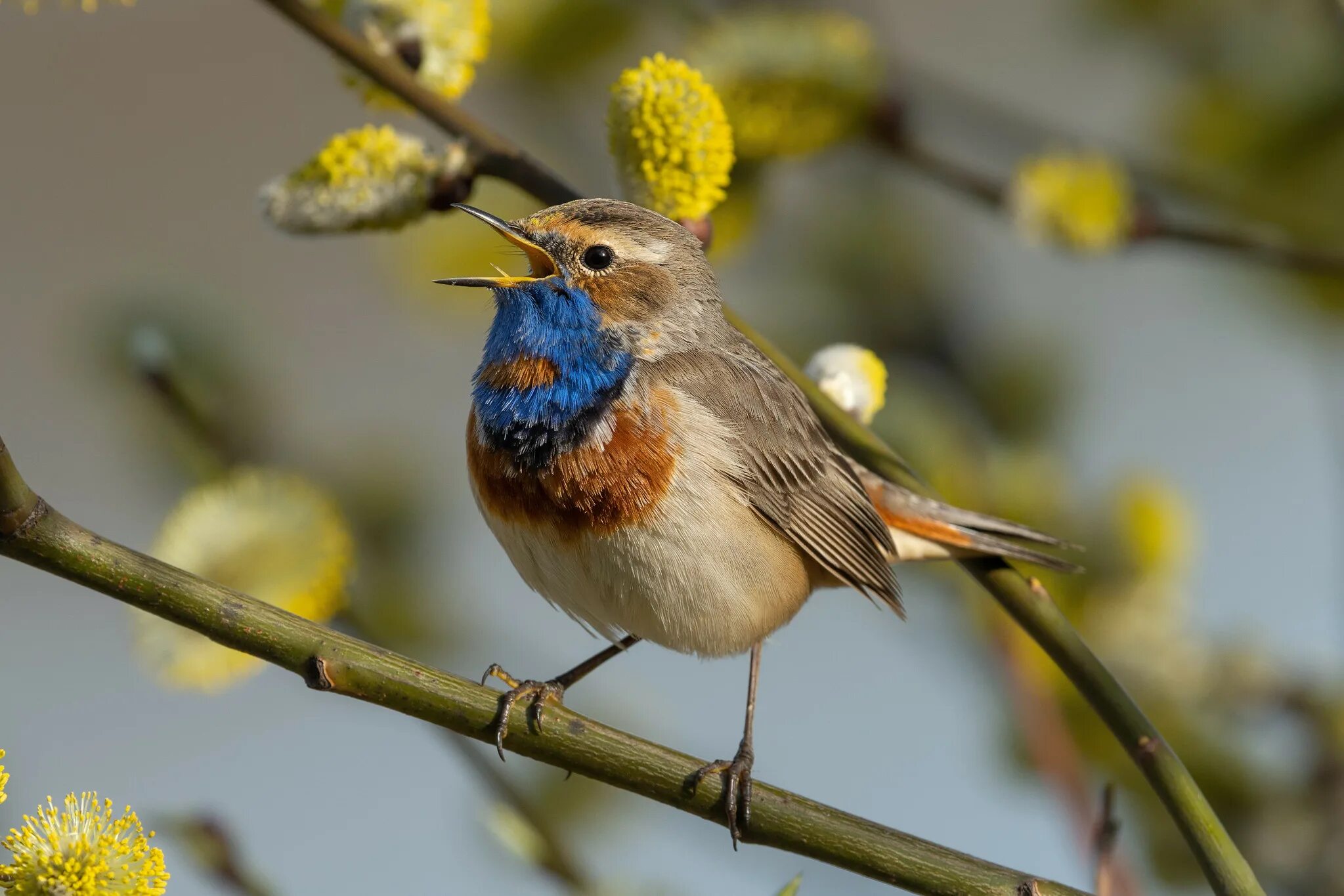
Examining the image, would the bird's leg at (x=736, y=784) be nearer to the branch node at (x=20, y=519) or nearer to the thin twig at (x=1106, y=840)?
the thin twig at (x=1106, y=840)

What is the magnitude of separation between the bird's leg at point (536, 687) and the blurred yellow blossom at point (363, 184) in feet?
2.03

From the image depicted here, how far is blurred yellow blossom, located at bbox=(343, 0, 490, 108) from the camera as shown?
1.79 meters

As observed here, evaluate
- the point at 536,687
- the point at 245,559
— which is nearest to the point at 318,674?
the point at 245,559

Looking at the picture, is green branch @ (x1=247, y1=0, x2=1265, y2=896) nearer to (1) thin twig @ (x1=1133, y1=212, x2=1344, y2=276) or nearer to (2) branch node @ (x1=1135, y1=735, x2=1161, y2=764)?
(2) branch node @ (x1=1135, y1=735, x2=1161, y2=764)

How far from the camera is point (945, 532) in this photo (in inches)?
92.1

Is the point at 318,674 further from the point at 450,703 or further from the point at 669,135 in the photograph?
the point at 669,135

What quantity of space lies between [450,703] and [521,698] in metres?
0.18

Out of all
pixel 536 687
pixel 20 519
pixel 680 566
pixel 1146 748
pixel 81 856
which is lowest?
pixel 81 856

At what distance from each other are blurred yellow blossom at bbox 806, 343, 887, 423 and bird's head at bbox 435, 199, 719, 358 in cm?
38

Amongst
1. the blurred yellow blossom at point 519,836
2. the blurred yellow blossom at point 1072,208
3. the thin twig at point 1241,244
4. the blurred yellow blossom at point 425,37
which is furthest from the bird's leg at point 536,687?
the thin twig at point 1241,244

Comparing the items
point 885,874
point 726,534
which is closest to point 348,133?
point 726,534

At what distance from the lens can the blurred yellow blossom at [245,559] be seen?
1741 mm

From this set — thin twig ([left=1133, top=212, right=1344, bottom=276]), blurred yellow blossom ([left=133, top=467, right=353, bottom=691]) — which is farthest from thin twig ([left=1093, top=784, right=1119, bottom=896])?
blurred yellow blossom ([left=133, top=467, right=353, bottom=691])

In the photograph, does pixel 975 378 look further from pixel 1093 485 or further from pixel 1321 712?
pixel 1321 712
